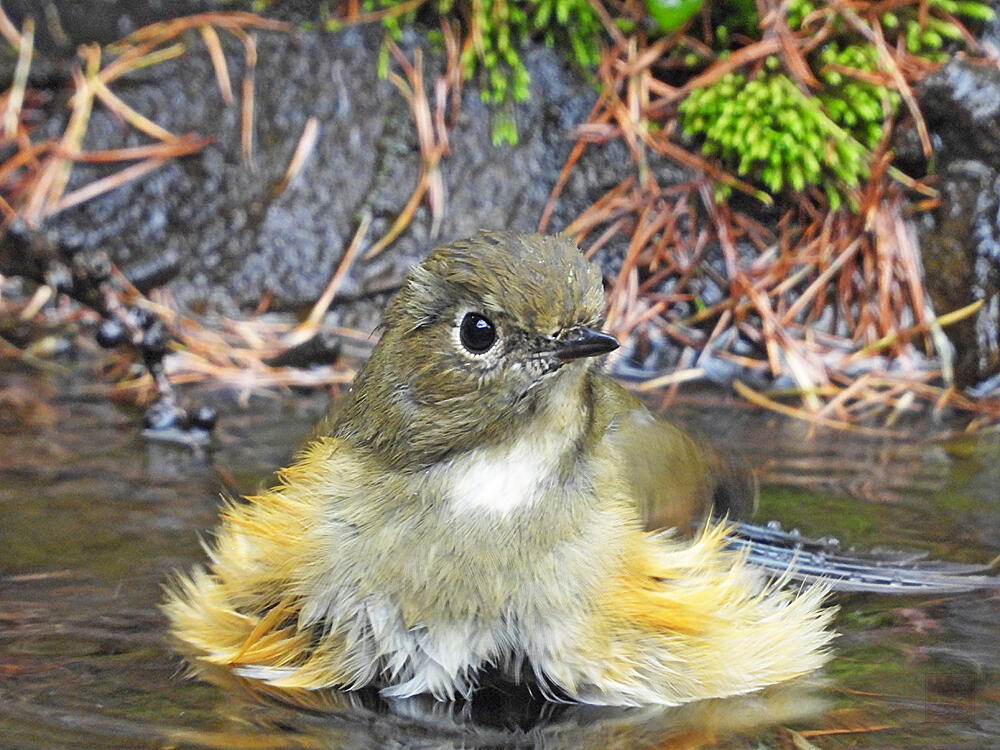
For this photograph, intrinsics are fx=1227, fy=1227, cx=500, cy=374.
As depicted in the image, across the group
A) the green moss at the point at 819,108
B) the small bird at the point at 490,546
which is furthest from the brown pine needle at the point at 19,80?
the small bird at the point at 490,546

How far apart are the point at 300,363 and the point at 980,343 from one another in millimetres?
3114

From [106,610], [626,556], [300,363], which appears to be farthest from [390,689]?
[300,363]

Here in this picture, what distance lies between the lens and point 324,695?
318cm

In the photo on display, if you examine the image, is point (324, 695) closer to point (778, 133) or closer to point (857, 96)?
point (778, 133)

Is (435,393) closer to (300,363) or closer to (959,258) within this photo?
(300,363)

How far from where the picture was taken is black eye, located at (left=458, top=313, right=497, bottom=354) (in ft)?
10.3

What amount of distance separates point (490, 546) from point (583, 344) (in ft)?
1.89

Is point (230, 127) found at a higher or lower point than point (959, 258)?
lower

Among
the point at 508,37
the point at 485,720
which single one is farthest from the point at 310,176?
the point at 485,720

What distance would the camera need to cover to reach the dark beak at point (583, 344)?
2979mm

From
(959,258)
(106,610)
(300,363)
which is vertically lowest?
(106,610)

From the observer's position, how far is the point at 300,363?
572 centimetres

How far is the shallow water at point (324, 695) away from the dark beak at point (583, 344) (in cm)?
90

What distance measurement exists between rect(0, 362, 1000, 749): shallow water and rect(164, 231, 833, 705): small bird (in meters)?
0.11
